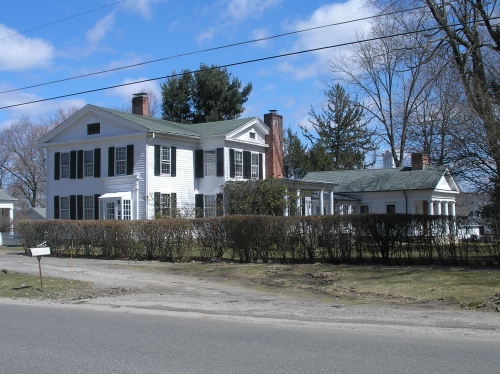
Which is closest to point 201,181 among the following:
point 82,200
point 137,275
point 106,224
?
point 82,200

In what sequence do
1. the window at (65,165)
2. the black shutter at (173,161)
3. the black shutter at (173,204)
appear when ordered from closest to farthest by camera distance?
the black shutter at (173,204) → the black shutter at (173,161) → the window at (65,165)

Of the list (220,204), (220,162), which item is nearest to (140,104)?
(220,162)

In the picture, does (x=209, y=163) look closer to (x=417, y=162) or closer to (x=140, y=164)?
(x=140, y=164)

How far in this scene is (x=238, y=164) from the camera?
3366 cm

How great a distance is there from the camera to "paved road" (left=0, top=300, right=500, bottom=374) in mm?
6711

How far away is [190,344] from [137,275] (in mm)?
10031

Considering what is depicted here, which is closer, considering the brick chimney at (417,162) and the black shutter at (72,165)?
the black shutter at (72,165)

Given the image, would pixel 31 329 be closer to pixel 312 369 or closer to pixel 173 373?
pixel 173 373

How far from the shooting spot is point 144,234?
2186 centimetres

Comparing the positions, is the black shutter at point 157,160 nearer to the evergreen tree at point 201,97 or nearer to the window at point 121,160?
the window at point 121,160

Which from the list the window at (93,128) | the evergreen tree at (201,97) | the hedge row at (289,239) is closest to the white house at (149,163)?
the window at (93,128)

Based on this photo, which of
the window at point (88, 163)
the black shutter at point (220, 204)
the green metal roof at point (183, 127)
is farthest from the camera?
the window at point (88, 163)

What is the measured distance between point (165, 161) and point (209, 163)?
3206mm

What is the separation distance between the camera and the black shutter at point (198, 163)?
1309 inches
